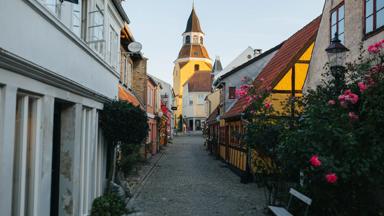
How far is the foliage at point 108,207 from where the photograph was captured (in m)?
8.78

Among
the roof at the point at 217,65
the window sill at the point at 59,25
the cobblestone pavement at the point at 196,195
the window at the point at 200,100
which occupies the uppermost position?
the roof at the point at 217,65

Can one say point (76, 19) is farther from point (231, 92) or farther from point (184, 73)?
point (184, 73)

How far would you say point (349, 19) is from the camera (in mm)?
9406

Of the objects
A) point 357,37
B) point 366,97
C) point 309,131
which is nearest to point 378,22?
point 357,37

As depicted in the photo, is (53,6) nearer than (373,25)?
Yes

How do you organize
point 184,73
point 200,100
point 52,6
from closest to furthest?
point 52,6, point 200,100, point 184,73

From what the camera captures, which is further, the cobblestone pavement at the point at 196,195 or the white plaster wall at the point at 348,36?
the cobblestone pavement at the point at 196,195

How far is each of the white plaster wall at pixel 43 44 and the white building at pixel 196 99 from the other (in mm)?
61532

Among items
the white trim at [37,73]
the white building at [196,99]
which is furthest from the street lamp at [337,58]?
the white building at [196,99]

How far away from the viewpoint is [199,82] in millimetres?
71812

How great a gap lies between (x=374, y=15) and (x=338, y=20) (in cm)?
195

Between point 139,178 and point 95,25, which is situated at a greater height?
point 95,25

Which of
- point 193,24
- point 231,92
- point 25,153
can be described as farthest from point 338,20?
point 193,24

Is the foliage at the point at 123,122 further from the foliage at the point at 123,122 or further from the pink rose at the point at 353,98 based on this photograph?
the pink rose at the point at 353,98
